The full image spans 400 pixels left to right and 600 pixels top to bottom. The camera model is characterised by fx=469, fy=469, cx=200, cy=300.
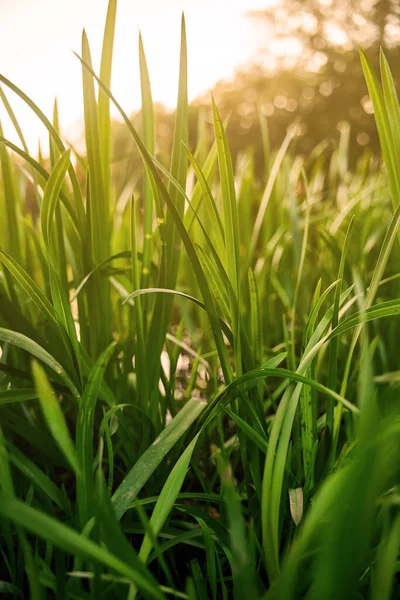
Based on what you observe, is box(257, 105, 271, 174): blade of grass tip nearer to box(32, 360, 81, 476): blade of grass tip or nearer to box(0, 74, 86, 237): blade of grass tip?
box(0, 74, 86, 237): blade of grass tip

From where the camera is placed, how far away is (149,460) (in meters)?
0.35

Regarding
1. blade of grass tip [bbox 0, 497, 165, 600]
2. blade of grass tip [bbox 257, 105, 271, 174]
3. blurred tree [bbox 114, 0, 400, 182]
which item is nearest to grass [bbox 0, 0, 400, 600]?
blade of grass tip [bbox 0, 497, 165, 600]

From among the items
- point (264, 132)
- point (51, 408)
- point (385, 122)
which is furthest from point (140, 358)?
point (264, 132)

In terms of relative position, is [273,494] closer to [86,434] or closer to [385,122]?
[86,434]

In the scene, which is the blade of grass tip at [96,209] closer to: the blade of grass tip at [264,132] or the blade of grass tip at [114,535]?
the blade of grass tip at [114,535]

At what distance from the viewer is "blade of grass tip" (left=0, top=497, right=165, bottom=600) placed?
0.20m

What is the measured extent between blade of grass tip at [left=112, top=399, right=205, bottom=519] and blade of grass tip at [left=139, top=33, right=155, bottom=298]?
18 cm

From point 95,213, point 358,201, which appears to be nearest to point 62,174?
point 95,213

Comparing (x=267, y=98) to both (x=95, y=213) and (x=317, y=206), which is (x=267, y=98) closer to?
(x=317, y=206)

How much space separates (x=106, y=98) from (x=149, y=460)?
13.5 inches

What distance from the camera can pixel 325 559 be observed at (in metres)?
0.20

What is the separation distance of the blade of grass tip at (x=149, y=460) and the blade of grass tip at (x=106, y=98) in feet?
0.78

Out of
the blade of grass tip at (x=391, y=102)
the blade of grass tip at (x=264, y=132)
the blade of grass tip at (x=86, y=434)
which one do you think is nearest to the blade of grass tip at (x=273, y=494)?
the blade of grass tip at (x=86, y=434)

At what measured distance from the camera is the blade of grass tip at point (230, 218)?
40 centimetres
